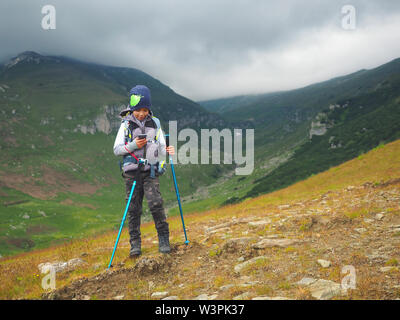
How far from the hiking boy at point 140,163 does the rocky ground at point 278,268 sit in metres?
0.92

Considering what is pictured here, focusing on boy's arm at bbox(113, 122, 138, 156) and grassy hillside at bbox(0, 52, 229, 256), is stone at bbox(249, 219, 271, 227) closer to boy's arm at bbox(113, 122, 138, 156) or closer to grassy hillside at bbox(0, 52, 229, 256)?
boy's arm at bbox(113, 122, 138, 156)

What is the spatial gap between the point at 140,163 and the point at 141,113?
1585 mm

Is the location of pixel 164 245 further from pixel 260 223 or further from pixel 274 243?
pixel 260 223

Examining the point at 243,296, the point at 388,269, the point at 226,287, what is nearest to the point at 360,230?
the point at 388,269

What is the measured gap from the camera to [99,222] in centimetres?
10956

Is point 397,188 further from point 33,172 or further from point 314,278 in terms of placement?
point 33,172

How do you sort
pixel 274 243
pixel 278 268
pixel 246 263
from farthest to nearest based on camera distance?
pixel 274 243, pixel 246 263, pixel 278 268

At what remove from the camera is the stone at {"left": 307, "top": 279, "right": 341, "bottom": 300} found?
180 inches

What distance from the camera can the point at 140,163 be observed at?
8266 millimetres

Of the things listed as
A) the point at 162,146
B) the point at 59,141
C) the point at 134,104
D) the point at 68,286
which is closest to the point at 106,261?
the point at 68,286

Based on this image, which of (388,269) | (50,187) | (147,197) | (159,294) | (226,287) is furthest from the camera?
(50,187)

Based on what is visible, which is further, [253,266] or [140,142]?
[140,142]

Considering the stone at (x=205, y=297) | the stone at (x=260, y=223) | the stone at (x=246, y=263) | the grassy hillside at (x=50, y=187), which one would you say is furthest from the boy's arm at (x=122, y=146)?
the grassy hillside at (x=50, y=187)

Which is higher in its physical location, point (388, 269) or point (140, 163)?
point (140, 163)
